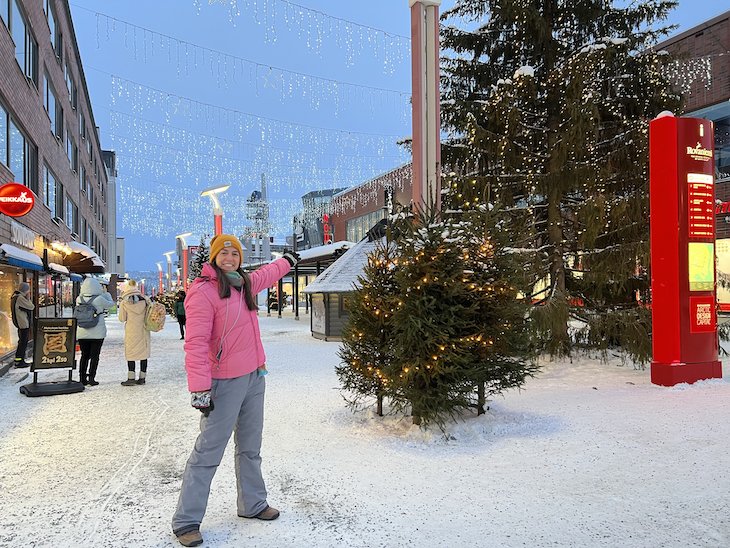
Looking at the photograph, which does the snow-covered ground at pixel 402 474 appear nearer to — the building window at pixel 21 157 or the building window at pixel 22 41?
the building window at pixel 21 157

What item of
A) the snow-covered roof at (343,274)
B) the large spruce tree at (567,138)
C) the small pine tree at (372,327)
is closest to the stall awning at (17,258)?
the snow-covered roof at (343,274)

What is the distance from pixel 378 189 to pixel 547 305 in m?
37.8

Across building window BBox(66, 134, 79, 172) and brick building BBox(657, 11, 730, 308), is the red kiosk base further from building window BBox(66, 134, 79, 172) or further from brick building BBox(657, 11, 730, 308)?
building window BBox(66, 134, 79, 172)

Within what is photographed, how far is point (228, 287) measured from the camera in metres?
3.69

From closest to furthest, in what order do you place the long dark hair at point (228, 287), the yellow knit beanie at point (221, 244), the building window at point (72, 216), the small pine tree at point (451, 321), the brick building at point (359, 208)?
the long dark hair at point (228, 287) < the yellow knit beanie at point (221, 244) < the small pine tree at point (451, 321) < the building window at point (72, 216) < the brick building at point (359, 208)

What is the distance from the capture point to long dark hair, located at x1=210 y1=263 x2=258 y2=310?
3656 mm

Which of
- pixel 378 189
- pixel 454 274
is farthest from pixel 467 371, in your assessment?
pixel 378 189

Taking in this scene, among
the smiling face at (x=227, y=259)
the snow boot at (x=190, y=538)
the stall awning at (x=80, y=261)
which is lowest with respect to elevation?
the snow boot at (x=190, y=538)

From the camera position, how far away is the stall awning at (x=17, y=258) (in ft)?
34.5

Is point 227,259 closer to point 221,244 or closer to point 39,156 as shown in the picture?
point 221,244

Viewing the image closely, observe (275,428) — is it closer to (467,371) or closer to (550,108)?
(467,371)

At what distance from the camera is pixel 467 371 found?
5.59m

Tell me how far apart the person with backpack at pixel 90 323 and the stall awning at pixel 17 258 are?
208 centimetres

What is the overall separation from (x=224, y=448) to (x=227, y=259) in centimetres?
117
